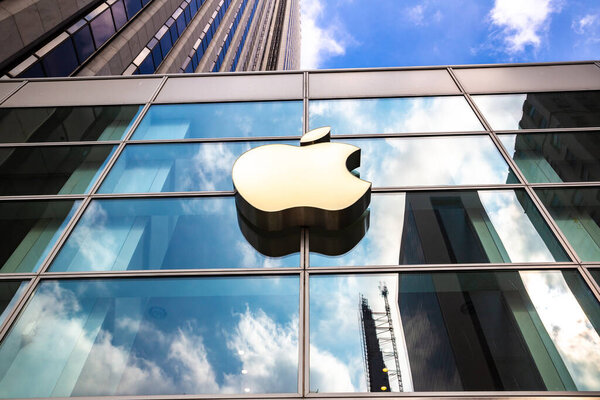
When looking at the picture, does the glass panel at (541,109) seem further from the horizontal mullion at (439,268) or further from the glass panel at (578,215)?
the horizontal mullion at (439,268)

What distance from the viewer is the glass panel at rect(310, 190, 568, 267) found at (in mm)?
6145

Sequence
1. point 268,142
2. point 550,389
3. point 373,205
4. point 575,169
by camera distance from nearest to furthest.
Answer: point 550,389
point 373,205
point 575,169
point 268,142

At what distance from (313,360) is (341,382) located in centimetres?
41

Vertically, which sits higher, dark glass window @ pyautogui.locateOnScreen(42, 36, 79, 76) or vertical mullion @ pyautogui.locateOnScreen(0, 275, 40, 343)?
dark glass window @ pyautogui.locateOnScreen(42, 36, 79, 76)

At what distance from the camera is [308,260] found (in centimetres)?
610

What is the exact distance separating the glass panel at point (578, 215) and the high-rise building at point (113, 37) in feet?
51.8

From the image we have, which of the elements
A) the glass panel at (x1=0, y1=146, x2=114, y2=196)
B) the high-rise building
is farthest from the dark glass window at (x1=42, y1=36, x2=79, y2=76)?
the glass panel at (x1=0, y1=146, x2=114, y2=196)

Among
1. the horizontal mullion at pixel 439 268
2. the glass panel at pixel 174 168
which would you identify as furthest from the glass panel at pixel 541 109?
the glass panel at pixel 174 168

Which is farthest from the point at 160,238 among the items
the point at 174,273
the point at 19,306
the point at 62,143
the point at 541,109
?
the point at 541,109

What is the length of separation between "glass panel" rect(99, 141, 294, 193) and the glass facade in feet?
0.14

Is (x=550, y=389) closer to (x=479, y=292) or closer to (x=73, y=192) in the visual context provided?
(x=479, y=292)

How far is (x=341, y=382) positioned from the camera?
15.3 ft

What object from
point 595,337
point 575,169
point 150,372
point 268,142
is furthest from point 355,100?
point 150,372

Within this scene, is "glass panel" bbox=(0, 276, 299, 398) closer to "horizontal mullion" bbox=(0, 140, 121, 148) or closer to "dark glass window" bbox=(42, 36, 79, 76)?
"horizontal mullion" bbox=(0, 140, 121, 148)
